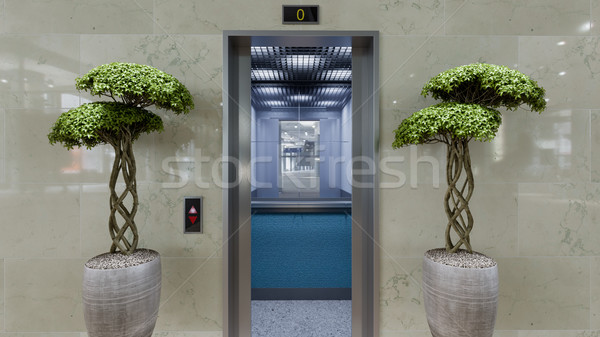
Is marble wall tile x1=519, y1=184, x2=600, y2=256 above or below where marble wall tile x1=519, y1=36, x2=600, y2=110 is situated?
below

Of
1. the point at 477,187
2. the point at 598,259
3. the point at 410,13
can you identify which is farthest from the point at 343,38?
the point at 598,259

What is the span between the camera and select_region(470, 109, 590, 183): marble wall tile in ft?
6.42

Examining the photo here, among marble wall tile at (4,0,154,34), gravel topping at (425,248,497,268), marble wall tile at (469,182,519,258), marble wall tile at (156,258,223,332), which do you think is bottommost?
marble wall tile at (156,258,223,332)

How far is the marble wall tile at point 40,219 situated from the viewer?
1.94 metres

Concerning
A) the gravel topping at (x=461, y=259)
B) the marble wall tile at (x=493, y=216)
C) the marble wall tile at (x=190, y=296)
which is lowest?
the marble wall tile at (x=190, y=296)

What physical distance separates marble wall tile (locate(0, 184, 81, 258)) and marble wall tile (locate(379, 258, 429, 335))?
214cm

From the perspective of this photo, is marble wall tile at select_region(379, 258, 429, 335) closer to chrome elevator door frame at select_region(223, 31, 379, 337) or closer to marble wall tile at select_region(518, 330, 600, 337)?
chrome elevator door frame at select_region(223, 31, 379, 337)

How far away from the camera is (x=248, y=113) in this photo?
6.86 feet

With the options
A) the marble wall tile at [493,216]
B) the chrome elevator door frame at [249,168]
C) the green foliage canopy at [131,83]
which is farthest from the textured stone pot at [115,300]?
the marble wall tile at [493,216]

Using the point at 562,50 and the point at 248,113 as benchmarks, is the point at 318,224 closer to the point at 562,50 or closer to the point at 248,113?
the point at 248,113

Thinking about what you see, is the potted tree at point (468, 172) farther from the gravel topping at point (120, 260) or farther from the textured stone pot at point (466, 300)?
the gravel topping at point (120, 260)

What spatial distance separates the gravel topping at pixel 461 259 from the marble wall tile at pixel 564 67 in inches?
49.3

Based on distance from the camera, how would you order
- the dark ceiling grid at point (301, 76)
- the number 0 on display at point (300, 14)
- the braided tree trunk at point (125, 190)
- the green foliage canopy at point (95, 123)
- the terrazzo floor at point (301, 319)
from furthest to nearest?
1. the dark ceiling grid at point (301, 76)
2. the terrazzo floor at point (301, 319)
3. the number 0 on display at point (300, 14)
4. the braided tree trunk at point (125, 190)
5. the green foliage canopy at point (95, 123)

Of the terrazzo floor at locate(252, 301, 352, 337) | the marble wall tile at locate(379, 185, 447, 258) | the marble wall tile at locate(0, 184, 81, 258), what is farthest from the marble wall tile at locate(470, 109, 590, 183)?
the marble wall tile at locate(0, 184, 81, 258)
